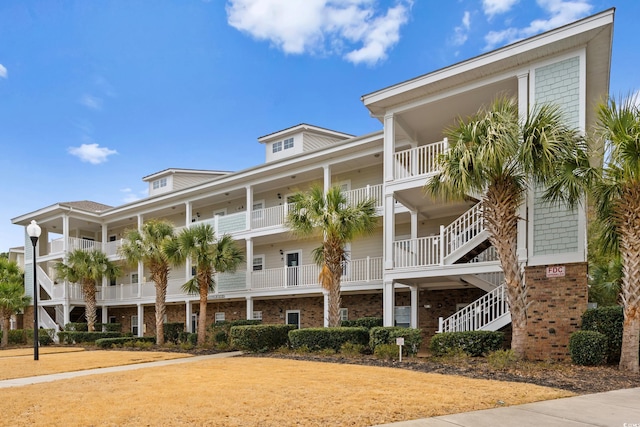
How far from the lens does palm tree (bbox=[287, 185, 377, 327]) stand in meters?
17.8

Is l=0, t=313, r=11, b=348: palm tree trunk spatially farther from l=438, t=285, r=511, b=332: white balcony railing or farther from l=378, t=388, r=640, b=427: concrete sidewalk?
l=378, t=388, r=640, b=427: concrete sidewalk

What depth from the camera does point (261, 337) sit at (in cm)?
1864

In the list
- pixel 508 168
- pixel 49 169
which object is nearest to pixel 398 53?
pixel 508 168

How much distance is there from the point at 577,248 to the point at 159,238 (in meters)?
18.4

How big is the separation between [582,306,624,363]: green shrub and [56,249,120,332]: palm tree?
25.5 m

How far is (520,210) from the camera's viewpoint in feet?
47.7

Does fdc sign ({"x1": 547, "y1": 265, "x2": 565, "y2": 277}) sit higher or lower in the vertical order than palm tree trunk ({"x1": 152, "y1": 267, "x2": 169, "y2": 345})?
higher

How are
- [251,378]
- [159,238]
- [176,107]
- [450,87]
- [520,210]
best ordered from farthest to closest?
[176,107] < [159,238] < [450,87] < [520,210] < [251,378]

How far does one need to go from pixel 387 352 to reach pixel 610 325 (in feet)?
18.6

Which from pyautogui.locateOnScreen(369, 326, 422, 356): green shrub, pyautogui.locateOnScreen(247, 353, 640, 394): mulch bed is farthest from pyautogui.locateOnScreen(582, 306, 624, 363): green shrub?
pyautogui.locateOnScreen(369, 326, 422, 356): green shrub

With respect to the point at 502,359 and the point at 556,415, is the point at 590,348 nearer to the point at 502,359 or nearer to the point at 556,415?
the point at 502,359

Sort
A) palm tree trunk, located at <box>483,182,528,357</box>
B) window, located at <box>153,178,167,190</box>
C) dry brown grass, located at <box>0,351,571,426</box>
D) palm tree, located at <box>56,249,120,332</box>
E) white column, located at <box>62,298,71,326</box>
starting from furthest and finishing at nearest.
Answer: window, located at <box>153,178,167,190</box> → white column, located at <box>62,298,71,326</box> → palm tree, located at <box>56,249,120,332</box> → palm tree trunk, located at <box>483,182,528,357</box> → dry brown grass, located at <box>0,351,571,426</box>

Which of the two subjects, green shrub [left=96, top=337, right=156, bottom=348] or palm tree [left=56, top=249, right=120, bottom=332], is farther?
palm tree [left=56, top=249, right=120, bottom=332]

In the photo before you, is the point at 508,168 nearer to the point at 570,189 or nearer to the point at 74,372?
the point at 570,189
